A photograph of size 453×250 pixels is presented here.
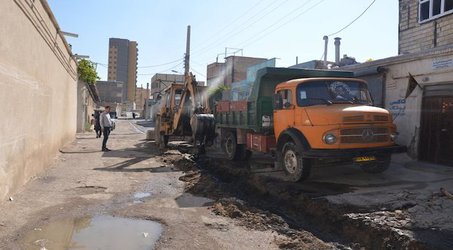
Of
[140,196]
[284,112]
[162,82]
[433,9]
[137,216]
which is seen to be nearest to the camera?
[137,216]

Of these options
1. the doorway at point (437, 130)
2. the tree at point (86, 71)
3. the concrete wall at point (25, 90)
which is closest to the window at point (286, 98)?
the doorway at point (437, 130)

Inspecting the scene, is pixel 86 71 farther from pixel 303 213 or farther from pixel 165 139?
pixel 303 213

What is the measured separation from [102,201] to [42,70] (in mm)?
4136

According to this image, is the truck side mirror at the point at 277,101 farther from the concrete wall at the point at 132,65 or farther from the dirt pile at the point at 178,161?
the concrete wall at the point at 132,65

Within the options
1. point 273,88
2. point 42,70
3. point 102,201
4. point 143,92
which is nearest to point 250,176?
point 273,88

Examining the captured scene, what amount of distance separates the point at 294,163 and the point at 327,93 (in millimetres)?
1739

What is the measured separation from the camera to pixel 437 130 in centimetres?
1105

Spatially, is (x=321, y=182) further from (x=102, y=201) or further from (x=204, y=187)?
(x=102, y=201)

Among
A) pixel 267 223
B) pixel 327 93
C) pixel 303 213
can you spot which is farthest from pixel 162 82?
pixel 267 223

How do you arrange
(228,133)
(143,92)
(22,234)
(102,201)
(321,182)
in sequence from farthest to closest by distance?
(143,92)
(228,133)
(321,182)
(102,201)
(22,234)

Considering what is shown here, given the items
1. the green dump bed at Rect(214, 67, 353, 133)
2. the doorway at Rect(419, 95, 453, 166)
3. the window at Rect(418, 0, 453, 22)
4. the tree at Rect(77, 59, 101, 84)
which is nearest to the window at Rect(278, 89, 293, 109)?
the green dump bed at Rect(214, 67, 353, 133)

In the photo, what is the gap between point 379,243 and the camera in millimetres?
5207

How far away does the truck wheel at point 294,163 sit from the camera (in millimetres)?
8734

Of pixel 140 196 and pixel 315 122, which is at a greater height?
pixel 315 122
